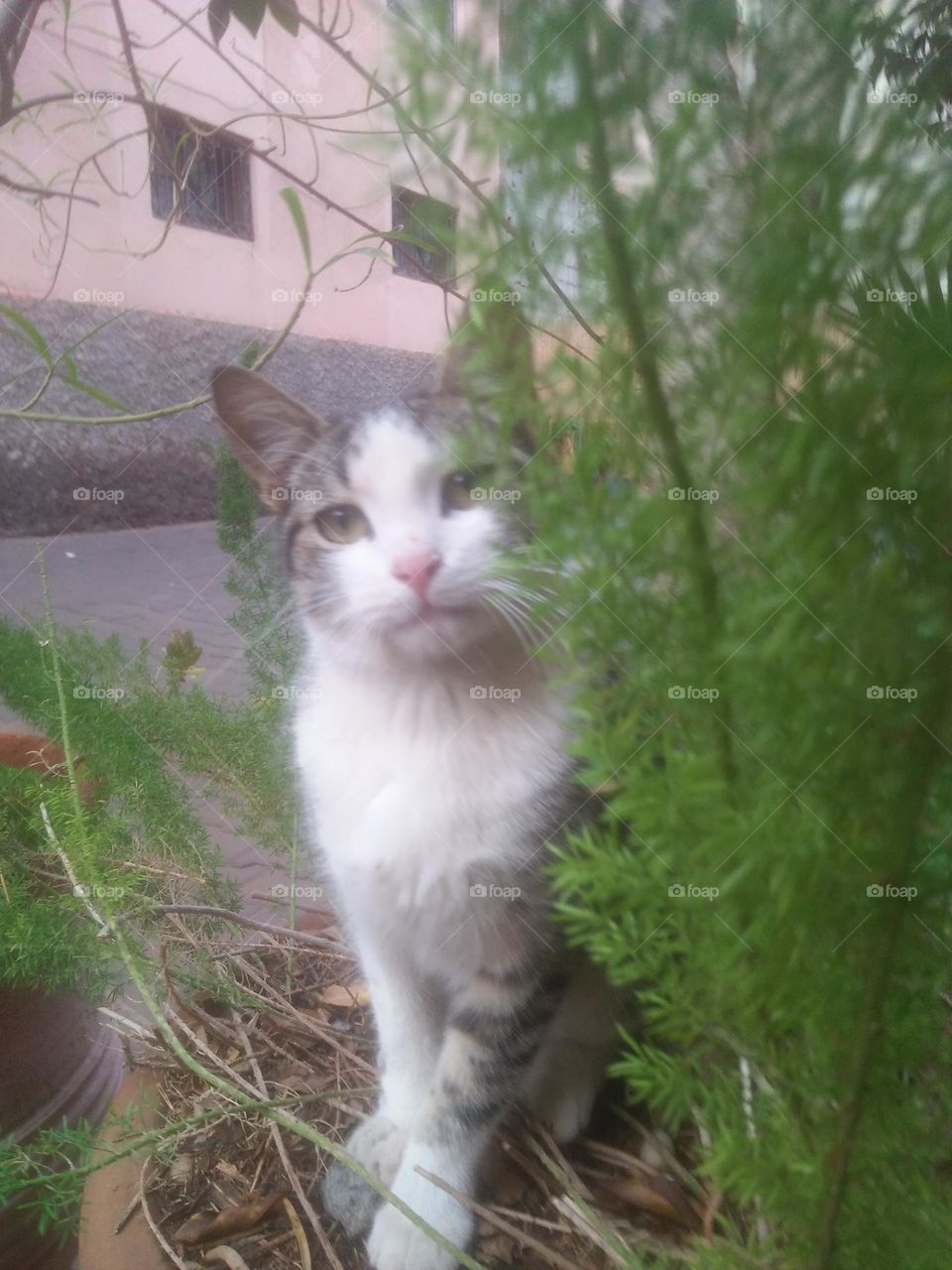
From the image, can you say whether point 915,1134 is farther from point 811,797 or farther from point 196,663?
point 196,663

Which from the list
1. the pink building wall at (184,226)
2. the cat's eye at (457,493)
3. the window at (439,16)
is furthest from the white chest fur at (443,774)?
the window at (439,16)

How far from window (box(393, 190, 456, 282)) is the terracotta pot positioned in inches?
18.6

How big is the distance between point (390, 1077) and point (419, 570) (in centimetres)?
38

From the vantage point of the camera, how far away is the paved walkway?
58cm

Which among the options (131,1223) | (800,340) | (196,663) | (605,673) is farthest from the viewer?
(196,663)

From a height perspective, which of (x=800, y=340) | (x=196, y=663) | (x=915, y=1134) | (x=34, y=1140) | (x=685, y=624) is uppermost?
(x=800, y=340)

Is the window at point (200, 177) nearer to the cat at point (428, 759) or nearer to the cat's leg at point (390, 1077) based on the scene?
the cat at point (428, 759)

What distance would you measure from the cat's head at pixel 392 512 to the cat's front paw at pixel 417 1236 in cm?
35

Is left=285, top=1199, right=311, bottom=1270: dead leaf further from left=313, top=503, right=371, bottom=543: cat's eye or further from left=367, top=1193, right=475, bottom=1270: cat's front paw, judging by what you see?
left=313, top=503, right=371, bottom=543: cat's eye

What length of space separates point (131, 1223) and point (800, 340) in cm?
62

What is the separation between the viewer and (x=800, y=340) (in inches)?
10.3

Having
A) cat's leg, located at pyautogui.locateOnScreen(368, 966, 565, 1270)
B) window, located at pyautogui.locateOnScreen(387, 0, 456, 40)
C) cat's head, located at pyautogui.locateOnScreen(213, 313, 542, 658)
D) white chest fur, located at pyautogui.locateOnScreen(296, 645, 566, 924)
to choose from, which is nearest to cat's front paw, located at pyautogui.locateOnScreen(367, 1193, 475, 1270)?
cat's leg, located at pyautogui.locateOnScreen(368, 966, 565, 1270)

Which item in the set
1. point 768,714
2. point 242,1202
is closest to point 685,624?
point 768,714

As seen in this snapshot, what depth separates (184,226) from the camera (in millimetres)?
518
